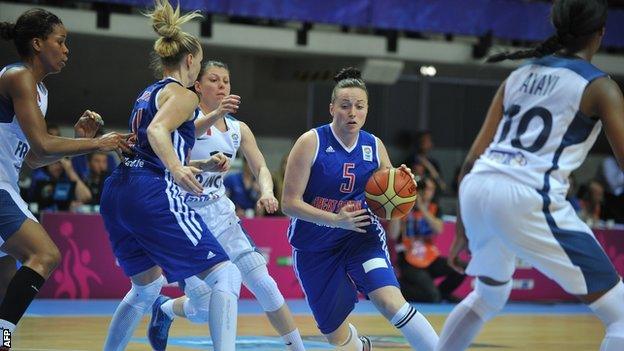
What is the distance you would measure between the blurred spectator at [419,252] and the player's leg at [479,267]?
763cm

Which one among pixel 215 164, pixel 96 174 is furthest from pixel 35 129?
pixel 96 174

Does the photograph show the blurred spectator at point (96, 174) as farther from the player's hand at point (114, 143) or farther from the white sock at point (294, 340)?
the player's hand at point (114, 143)

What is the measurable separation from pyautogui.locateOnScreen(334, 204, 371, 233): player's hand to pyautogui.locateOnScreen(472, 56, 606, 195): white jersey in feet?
4.69

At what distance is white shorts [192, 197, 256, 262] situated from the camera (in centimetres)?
672

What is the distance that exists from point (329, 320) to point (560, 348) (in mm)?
3142

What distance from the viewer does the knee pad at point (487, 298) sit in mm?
4570

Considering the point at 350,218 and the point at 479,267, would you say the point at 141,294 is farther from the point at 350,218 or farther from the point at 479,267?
the point at 479,267

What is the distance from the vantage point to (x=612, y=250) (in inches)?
535

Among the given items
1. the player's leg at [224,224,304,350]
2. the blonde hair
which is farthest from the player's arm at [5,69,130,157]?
the player's leg at [224,224,304,350]

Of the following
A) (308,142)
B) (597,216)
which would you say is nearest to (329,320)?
(308,142)

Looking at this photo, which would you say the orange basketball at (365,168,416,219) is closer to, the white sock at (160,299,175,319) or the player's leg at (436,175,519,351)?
the player's leg at (436,175,519,351)

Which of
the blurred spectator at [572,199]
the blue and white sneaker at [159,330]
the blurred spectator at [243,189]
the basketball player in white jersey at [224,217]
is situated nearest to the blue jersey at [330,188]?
the basketball player in white jersey at [224,217]

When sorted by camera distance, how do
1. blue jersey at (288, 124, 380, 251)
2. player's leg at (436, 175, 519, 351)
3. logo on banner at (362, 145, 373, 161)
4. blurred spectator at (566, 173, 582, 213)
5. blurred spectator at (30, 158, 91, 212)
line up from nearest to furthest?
player's leg at (436, 175, 519, 351) < blue jersey at (288, 124, 380, 251) < logo on banner at (362, 145, 373, 161) < blurred spectator at (30, 158, 91, 212) < blurred spectator at (566, 173, 582, 213)

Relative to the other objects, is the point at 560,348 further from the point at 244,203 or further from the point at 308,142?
the point at 244,203
